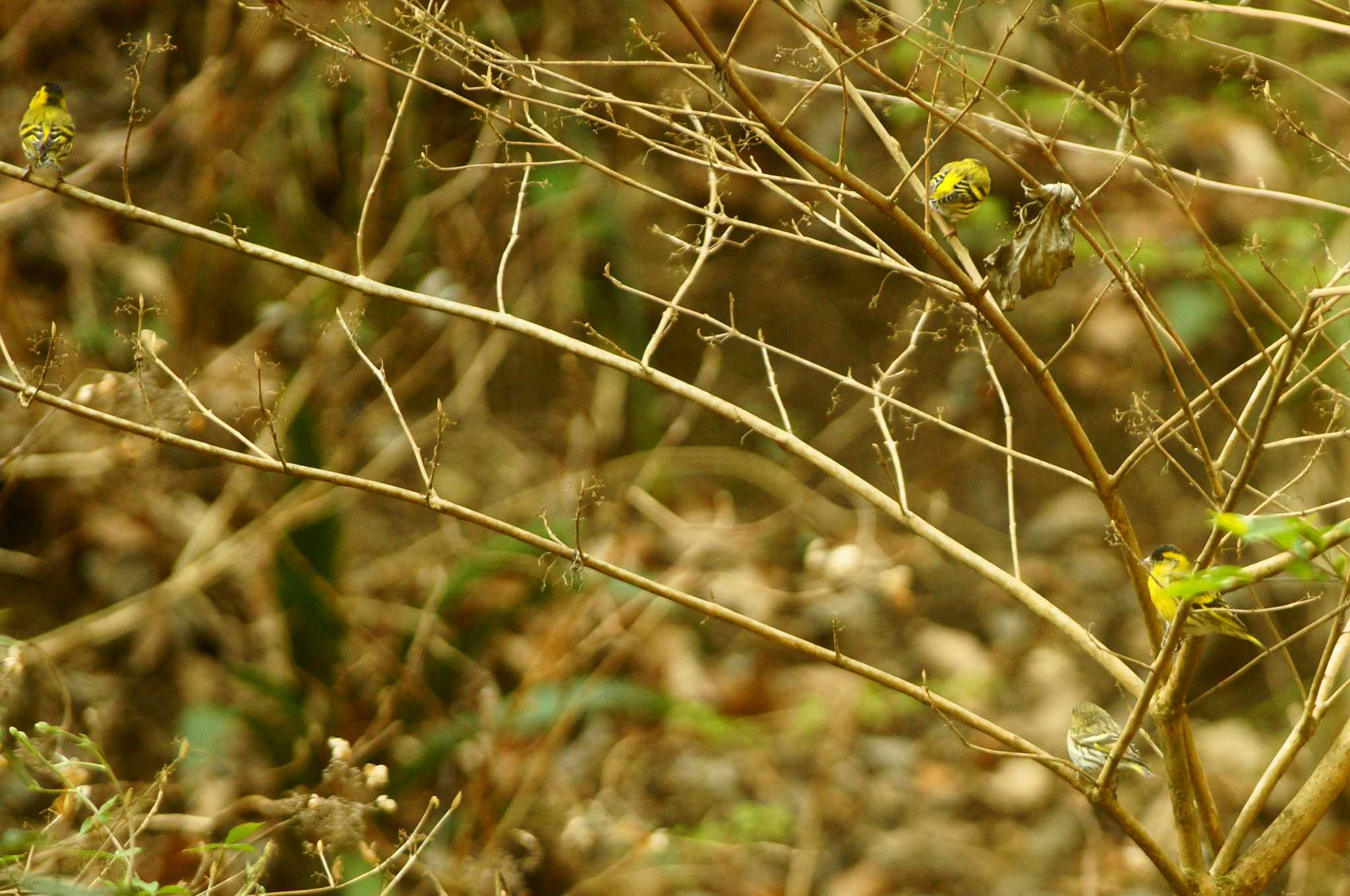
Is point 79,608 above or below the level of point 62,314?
below

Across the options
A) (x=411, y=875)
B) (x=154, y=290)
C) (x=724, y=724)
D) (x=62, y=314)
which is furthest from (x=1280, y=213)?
(x=62, y=314)

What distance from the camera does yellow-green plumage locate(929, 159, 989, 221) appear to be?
2133 millimetres

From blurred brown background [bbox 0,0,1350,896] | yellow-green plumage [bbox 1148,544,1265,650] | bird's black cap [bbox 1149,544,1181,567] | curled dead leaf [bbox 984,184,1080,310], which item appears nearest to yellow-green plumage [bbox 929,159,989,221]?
curled dead leaf [bbox 984,184,1080,310]

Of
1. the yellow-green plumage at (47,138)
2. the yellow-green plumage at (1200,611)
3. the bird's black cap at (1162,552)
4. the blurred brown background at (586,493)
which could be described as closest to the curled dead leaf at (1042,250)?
the yellow-green plumage at (1200,611)

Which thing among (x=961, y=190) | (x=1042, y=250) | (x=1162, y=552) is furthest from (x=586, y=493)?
(x=1042, y=250)

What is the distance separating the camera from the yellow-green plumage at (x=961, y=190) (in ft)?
7.00

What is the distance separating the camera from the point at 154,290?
16.7ft

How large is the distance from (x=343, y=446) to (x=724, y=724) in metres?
1.82

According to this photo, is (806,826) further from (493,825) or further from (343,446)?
(343,446)

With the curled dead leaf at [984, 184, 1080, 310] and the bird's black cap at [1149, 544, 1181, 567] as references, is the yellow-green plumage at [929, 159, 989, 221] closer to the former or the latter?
the curled dead leaf at [984, 184, 1080, 310]

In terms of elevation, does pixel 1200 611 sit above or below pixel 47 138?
below

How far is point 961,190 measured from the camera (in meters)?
2.14

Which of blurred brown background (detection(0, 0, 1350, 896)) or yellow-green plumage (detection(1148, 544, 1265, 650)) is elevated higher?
yellow-green plumage (detection(1148, 544, 1265, 650))

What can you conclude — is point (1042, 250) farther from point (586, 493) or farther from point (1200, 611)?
point (586, 493)
